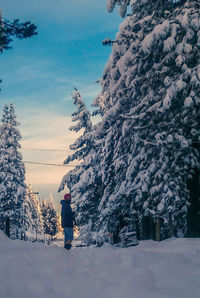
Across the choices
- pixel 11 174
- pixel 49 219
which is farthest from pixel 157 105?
pixel 49 219

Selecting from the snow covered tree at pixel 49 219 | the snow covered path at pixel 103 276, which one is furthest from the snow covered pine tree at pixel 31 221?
the snow covered tree at pixel 49 219

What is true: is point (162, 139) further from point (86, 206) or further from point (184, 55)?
point (86, 206)

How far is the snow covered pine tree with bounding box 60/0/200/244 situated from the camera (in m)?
11.5

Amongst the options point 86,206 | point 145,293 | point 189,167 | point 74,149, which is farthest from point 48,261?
point 74,149

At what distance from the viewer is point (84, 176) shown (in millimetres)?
22812

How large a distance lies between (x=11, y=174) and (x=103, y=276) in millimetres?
31349

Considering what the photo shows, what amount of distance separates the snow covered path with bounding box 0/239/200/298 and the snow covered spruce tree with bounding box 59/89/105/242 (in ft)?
41.9

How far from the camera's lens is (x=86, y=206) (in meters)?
24.8

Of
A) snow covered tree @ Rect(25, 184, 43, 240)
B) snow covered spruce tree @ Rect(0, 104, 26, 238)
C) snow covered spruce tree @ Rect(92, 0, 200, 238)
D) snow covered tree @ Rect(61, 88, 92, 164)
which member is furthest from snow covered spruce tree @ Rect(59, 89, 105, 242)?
snow covered tree @ Rect(25, 184, 43, 240)

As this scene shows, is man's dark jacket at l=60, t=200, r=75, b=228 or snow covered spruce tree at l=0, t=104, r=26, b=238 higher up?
snow covered spruce tree at l=0, t=104, r=26, b=238

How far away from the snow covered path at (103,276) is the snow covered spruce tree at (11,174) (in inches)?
1108

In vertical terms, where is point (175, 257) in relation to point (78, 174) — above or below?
below

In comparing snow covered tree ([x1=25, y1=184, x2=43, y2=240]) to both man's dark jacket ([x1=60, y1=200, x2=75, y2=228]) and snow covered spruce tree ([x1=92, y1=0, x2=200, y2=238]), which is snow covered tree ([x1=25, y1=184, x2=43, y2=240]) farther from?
man's dark jacket ([x1=60, y1=200, x2=75, y2=228])

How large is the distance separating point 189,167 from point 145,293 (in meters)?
7.74
